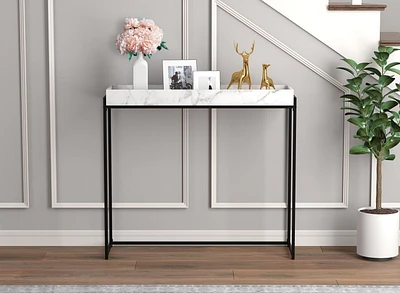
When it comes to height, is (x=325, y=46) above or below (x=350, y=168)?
above

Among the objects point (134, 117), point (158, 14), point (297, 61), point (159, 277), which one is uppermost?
point (158, 14)

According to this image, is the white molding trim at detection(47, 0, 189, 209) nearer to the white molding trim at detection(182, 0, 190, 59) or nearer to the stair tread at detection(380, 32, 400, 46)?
the white molding trim at detection(182, 0, 190, 59)

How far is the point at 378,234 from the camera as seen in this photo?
378cm

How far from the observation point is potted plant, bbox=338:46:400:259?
147 inches

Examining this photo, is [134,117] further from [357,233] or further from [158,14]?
[357,233]

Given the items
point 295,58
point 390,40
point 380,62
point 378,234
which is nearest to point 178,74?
point 295,58

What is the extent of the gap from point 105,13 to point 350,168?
1503 millimetres

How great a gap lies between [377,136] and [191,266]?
3.65 feet

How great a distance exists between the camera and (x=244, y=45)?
12.9 ft

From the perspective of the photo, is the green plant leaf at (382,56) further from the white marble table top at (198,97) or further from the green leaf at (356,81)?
the white marble table top at (198,97)

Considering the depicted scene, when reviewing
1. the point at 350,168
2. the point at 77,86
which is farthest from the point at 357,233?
the point at 77,86

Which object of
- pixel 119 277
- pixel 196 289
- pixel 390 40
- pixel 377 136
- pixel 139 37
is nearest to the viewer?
pixel 196 289

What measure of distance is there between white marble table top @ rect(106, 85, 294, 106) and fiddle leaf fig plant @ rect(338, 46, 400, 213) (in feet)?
1.20

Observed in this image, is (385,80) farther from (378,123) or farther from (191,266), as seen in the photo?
(191,266)
